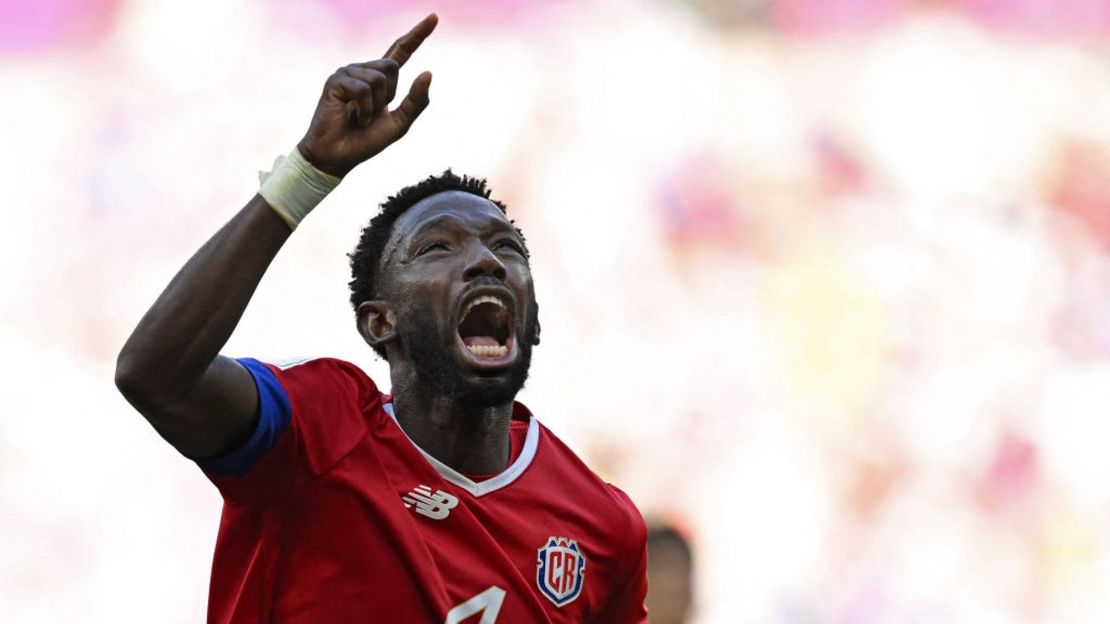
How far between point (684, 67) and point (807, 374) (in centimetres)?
215

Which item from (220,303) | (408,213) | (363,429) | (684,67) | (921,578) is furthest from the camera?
(684,67)

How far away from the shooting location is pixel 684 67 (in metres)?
10.1

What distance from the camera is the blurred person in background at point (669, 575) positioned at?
6.90 metres

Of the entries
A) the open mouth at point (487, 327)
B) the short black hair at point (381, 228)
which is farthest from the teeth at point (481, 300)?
the short black hair at point (381, 228)

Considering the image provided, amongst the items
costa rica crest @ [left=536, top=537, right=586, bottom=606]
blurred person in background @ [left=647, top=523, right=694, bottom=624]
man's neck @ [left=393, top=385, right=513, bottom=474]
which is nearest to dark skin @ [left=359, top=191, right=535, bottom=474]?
man's neck @ [left=393, top=385, right=513, bottom=474]

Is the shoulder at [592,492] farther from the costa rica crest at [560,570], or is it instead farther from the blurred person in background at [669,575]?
the blurred person in background at [669,575]

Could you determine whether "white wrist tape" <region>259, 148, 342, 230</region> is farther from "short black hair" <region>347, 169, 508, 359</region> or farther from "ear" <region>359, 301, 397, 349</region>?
"short black hair" <region>347, 169, 508, 359</region>

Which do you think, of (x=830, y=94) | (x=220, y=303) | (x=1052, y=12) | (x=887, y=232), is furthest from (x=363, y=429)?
(x=1052, y=12)

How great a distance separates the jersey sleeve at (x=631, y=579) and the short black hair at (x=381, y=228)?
0.91 metres

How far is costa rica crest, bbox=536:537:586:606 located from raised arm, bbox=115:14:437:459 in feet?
3.42

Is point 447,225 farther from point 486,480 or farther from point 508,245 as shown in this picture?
point 486,480

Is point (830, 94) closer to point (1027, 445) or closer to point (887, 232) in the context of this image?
point (887, 232)

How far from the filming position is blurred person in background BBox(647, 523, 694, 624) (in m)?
6.90

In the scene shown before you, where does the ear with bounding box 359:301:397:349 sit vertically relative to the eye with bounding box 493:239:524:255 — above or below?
below
